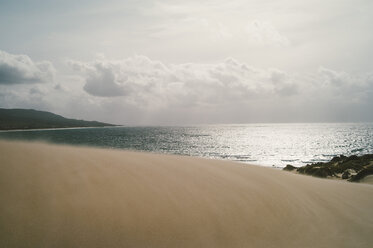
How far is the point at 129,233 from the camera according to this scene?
2596 millimetres

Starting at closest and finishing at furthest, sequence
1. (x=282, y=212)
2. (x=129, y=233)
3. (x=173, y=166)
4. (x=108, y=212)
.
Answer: (x=129, y=233), (x=108, y=212), (x=282, y=212), (x=173, y=166)

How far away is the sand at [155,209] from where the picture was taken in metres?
2.52

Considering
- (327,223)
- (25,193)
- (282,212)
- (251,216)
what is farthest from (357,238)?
(25,193)

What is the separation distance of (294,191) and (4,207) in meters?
4.83

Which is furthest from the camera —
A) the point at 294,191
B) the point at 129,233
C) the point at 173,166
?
the point at 173,166

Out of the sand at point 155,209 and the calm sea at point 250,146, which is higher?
the sand at point 155,209

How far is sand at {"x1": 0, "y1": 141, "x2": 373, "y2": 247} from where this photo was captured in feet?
8.28

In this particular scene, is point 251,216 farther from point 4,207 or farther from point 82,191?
point 4,207

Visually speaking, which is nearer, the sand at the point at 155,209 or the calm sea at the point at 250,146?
the sand at the point at 155,209

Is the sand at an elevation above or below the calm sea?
above

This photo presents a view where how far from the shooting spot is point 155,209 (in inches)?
122

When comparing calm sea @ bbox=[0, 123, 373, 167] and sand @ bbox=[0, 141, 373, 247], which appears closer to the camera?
sand @ bbox=[0, 141, 373, 247]

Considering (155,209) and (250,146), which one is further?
(250,146)

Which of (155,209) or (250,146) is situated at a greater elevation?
(155,209)
